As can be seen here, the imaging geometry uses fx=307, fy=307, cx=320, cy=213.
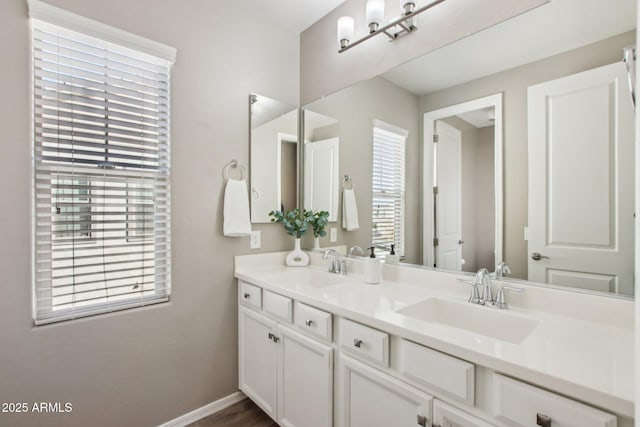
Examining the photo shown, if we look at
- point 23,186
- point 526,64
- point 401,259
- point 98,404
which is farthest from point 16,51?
Answer: point 526,64

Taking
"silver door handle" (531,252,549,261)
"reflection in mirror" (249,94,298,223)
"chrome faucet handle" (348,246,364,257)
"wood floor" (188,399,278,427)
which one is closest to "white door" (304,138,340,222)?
"reflection in mirror" (249,94,298,223)

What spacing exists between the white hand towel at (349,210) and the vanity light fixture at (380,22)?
0.89m

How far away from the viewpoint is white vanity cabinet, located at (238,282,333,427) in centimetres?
136

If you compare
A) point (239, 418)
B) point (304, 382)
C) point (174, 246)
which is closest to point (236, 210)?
point (174, 246)

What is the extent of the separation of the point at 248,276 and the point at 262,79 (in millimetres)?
1349

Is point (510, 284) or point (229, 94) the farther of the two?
point (229, 94)

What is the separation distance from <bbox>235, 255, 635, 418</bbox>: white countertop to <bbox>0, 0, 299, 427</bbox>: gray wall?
54 centimetres

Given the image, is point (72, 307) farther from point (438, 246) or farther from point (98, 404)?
point (438, 246)

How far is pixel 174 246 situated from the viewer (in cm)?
176

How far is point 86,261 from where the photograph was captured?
150cm

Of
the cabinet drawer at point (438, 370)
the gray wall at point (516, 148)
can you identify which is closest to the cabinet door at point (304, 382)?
the cabinet drawer at point (438, 370)

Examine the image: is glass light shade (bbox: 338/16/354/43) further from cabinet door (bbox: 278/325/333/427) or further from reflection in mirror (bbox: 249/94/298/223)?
cabinet door (bbox: 278/325/333/427)

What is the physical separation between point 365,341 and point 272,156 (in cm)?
147

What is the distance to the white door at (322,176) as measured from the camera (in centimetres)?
213
